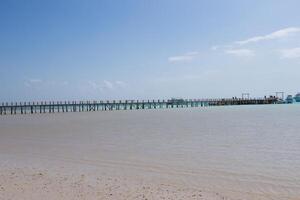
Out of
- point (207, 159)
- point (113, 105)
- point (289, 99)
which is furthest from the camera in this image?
point (289, 99)

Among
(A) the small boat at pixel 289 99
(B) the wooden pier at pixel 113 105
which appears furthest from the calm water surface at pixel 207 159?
(A) the small boat at pixel 289 99

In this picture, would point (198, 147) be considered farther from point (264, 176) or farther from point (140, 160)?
point (264, 176)

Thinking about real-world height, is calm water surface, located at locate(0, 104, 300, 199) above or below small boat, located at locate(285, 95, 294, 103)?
below

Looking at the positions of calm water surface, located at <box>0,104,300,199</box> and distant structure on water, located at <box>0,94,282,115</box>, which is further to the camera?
distant structure on water, located at <box>0,94,282,115</box>

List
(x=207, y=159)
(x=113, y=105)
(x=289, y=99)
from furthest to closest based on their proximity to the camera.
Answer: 1. (x=289, y=99)
2. (x=113, y=105)
3. (x=207, y=159)

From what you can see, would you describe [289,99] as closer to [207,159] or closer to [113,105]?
[113,105]

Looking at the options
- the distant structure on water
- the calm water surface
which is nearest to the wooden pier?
the distant structure on water

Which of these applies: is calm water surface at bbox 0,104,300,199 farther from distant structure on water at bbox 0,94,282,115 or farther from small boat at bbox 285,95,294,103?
small boat at bbox 285,95,294,103

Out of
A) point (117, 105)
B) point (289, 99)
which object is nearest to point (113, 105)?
point (117, 105)

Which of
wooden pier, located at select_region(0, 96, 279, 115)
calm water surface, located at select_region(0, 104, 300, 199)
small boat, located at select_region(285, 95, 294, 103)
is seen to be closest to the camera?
calm water surface, located at select_region(0, 104, 300, 199)

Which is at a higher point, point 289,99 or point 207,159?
point 289,99

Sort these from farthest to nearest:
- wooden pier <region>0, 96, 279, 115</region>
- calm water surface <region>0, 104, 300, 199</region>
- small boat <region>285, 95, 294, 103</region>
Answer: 1. small boat <region>285, 95, 294, 103</region>
2. wooden pier <region>0, 96, 279, 115</region>
3. calm water surface <region>0, 104, 300, 199</region>

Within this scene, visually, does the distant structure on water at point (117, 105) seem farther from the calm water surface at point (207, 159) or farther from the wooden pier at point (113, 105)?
the calm water surface at point (207, 159)

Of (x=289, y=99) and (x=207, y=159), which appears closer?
(x=207, y=159)
